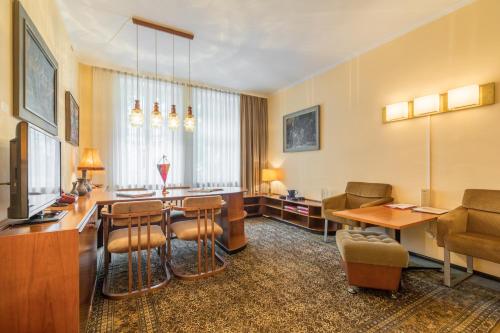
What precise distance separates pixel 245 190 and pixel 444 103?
268 centimetres

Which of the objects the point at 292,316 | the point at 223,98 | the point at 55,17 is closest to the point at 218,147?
the point at 223,98

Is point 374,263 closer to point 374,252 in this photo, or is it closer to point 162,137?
point 374,252

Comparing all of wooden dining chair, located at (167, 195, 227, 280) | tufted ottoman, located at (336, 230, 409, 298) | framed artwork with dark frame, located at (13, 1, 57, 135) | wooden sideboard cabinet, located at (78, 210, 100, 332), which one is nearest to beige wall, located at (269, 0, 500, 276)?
tufted ottoman, located at (336, 230, 409, 298)

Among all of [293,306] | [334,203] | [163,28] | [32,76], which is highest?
[163,28]

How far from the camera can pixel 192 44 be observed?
3.45 m

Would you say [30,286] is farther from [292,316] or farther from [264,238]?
[264,238]

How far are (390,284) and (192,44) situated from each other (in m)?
3.84

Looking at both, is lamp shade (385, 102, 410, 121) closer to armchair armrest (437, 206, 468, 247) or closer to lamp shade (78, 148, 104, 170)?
armchair armrest (437, 206, 468, 247)

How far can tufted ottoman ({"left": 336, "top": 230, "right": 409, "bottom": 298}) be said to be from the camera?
2006 mm

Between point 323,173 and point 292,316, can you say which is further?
point 323,173

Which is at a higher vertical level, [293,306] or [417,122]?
[417,122]

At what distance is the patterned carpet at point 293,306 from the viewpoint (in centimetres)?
170

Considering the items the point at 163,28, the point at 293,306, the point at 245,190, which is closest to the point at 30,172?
the point at 293,306

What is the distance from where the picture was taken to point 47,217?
145cm
